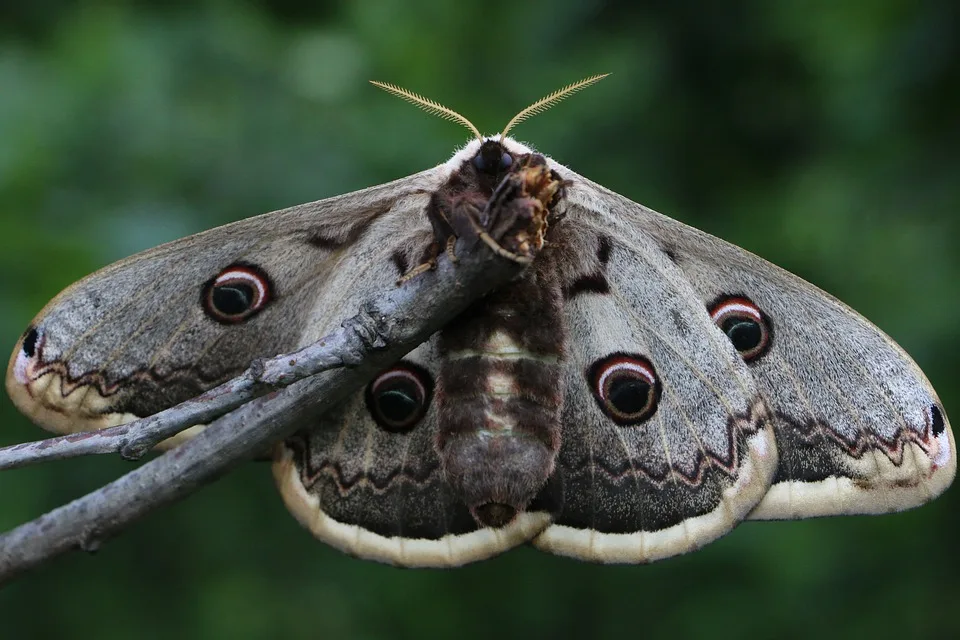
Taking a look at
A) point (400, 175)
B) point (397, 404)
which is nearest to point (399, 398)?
point (397, 404)

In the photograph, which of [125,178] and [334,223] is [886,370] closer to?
[334,223]

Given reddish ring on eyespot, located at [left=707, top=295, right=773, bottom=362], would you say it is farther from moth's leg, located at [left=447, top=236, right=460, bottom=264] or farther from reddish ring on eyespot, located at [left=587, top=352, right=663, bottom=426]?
moth's leg, located at [left=447, top=236, right=460, bottom=264]

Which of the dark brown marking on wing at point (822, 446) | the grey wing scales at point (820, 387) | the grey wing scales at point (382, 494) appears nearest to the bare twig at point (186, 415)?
the grey wing scales at point (382, 494)

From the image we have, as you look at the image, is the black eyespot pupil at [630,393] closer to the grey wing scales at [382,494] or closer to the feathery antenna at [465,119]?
the grey wing scales at [382,494]

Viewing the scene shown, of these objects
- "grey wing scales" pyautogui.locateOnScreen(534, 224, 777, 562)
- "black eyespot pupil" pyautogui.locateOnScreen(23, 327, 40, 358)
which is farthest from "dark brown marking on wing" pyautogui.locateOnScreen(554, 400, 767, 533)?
"black eyespot pupil" pyautogui.locateOnScreen(23, 327, 40, 358)

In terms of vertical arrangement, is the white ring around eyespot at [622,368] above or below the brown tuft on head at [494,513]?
above

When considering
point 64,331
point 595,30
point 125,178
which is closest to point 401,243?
point 64,331

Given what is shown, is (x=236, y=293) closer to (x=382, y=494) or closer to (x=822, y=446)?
(x=382, y=494)

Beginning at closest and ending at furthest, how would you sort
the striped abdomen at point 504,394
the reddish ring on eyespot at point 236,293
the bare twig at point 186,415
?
the bare twig at point 186,415 < the striped abdomen at point 504,394 < the reddish ring on eyespot at point 236,293
